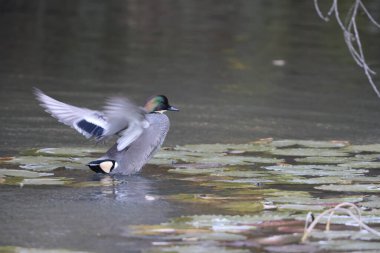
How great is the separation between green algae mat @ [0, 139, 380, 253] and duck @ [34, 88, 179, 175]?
0.12 meters

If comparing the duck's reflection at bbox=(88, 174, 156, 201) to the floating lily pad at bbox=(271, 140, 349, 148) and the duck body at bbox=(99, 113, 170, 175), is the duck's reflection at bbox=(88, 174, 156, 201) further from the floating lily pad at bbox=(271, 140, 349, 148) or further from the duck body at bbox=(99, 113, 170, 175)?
the floating lily pad at bbox=(271, 140, 349, 148)

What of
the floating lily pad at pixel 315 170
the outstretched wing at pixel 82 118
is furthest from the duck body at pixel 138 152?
the floating lily pad at pixel 315 170

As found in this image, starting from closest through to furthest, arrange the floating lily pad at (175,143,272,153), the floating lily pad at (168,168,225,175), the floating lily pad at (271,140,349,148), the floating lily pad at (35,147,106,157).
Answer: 1. the floating lily pad at (168,168,225,175)
2. the floating lily pad at (35,147,106,157)
3. the floating lily pad at (175,143,272,153)
4. the floating lily pad at (271,140,349,148)

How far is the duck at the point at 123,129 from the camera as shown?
24.1 ft

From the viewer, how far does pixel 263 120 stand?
1005 centimetres

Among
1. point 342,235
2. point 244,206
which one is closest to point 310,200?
point 244,206

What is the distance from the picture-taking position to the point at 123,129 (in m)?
7.48

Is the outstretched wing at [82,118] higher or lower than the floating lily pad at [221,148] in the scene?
higher

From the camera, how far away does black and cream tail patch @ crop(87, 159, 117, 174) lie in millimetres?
7332

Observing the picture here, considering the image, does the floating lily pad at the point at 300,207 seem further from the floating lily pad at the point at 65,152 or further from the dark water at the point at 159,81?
the floating lily pad at the point at 65,152

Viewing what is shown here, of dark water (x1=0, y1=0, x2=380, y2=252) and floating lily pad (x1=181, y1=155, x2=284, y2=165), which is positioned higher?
floating lily pad (x1=181, y1=155, x2=284, y2=165)

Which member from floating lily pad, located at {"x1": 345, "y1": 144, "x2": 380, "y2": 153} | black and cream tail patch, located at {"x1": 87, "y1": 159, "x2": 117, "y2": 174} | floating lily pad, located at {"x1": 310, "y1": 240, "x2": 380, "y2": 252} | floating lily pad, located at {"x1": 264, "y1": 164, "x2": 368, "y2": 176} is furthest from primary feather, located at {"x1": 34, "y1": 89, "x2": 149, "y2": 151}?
floating lily pad, located at {"x1": 310, "y1": 240, "x2": 380, "y2": 252}

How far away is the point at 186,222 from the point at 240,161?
201 centimetres

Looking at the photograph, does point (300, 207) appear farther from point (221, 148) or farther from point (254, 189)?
point (221, 148)
